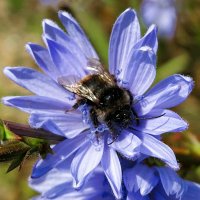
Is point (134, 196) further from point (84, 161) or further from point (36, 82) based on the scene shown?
point (36, 82)

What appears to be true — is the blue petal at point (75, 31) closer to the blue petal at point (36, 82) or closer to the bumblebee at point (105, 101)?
the bumblebee at point (105, 101)

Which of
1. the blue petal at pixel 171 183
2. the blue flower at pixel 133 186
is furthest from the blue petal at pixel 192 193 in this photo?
the blue petal at pixel 171 183

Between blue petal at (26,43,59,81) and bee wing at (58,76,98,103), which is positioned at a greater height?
blue petal at (26,43,59,81)

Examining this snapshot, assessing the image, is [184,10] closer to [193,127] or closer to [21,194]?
[193,127]

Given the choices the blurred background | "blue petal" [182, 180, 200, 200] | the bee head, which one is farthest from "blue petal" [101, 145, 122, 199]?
the blurred background

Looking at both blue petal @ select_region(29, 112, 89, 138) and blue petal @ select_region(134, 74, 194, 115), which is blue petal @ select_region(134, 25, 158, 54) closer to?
blue petal @ select_region(134, 74, 194, 115)

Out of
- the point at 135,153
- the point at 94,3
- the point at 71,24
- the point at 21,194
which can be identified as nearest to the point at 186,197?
the point at 135,153
